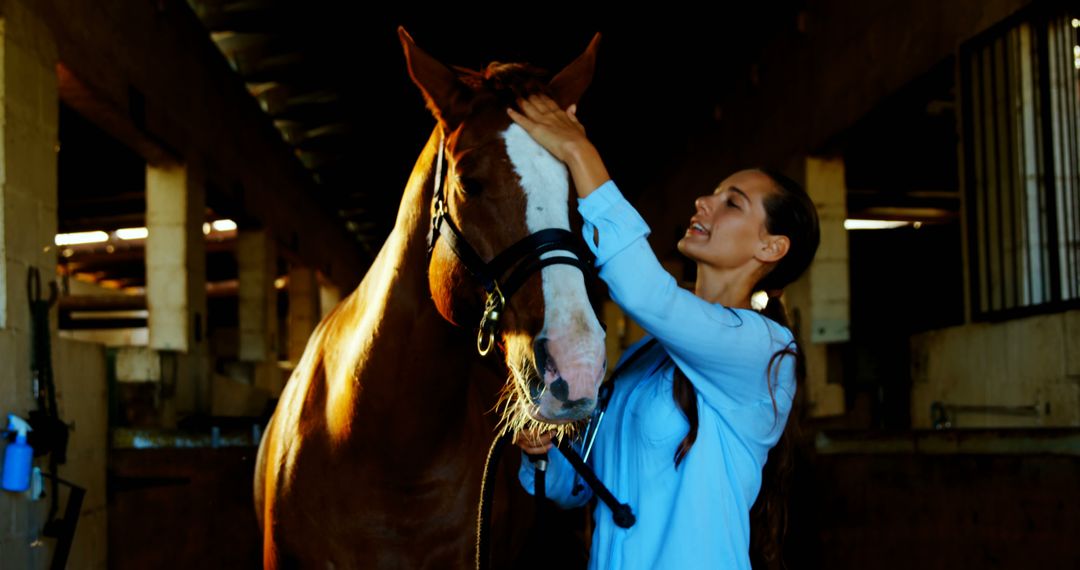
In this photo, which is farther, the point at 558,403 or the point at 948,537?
the point at 948,537

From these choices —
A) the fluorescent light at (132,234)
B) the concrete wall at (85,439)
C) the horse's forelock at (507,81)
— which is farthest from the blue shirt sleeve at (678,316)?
the fluorescent light at (132,234)

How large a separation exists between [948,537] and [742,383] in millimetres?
1741

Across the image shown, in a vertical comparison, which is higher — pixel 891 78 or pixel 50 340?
pixel 891 78

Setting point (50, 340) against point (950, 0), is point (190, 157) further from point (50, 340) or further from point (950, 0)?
point (950, 0)

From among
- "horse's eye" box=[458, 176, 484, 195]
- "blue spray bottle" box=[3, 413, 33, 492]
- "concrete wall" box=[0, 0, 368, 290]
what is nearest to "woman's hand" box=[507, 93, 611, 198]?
"horse's eye" box=[458, 176, 484, 195]

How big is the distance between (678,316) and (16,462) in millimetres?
2692

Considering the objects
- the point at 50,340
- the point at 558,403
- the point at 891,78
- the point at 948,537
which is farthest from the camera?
the point at 891,78

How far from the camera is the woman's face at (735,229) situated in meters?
1.55

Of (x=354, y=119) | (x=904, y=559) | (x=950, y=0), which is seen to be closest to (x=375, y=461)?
(x=904, y=559)

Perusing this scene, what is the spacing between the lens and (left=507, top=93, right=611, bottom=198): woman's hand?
1415 millimetres

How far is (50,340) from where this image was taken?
365cm

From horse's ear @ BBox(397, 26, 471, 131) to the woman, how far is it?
14 cm

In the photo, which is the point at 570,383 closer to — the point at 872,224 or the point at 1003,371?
the point at 1003,371

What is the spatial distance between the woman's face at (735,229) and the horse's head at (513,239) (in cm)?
20
